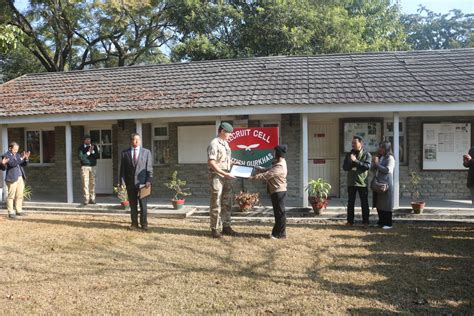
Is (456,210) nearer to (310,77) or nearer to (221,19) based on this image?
(310,77)

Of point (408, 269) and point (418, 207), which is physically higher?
point (418, 207)

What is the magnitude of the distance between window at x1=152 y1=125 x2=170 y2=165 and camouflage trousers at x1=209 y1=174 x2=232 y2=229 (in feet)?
17.6

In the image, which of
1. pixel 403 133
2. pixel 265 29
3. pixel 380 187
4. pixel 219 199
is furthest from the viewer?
pixel 265 29

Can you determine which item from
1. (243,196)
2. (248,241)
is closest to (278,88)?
(243,196)

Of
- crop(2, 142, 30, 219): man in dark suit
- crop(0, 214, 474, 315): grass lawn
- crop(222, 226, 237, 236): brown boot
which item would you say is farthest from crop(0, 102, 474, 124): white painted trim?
crop(222, 226, 237, 236): brown boot

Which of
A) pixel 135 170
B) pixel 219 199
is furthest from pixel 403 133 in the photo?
pixel 135 170

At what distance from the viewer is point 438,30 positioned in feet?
132

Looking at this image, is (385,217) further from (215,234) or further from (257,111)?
(257,111)

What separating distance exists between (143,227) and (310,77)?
6.28 metres

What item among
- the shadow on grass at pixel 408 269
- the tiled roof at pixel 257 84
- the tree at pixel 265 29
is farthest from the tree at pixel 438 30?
the shadow on grass at pixel 408 269

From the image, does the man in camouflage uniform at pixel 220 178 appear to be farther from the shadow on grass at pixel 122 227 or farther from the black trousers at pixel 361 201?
the black trousers at pixel 361 201

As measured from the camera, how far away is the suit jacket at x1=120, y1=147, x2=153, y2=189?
7828 mm

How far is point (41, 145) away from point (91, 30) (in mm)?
14942

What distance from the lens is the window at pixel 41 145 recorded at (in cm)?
1357
